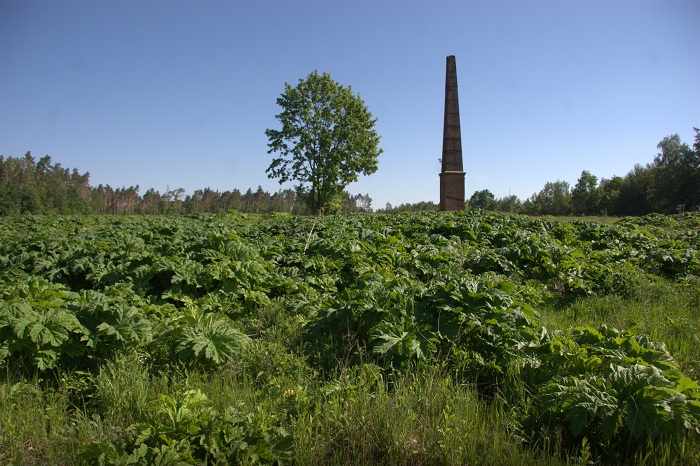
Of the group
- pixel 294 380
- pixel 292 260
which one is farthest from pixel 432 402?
pixel 292 260

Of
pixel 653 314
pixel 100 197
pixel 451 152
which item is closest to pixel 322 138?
pixel 451 152

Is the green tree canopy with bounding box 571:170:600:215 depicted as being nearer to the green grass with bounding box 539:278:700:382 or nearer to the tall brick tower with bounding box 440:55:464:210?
the tall brick tower with bounding box 440:55:464:210

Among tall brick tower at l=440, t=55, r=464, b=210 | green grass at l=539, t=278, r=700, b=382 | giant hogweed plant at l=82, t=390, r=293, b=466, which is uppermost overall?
tall brick tower at l=440, t=55, r=464, b=210

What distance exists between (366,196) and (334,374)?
106648 millimetres

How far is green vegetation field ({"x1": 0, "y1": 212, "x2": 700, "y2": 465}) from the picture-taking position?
2.43 m

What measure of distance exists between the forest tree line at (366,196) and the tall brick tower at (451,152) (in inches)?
162

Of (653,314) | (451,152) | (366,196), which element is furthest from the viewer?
(366,196)

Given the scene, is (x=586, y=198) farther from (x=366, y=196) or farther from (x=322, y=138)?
(x=366, y=196)

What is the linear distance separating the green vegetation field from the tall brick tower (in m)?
18.3

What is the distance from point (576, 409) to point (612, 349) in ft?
3.15

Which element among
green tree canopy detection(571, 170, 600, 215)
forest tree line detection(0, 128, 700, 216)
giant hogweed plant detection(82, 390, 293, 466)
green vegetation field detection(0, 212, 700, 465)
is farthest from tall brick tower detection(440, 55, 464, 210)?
green tree canopy detection(571, 170, 600, 215)

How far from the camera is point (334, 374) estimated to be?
3264 mm

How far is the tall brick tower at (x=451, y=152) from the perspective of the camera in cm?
2408

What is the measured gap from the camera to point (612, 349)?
314cm
